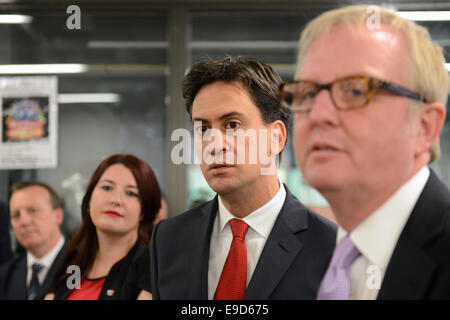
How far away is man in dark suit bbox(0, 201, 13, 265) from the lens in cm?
182

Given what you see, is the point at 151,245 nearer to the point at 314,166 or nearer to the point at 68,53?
the point at 314,166

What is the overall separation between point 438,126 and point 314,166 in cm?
32

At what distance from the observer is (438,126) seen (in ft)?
4.00

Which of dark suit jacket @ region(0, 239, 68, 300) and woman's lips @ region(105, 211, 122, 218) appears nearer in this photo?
woman's lips @ region(105, 211, 122, 218)

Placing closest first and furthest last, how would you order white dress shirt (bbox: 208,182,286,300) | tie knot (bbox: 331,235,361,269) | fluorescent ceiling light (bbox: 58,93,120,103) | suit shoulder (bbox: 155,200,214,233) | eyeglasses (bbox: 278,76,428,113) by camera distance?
eyeglasses (bbox: 278,76,428,113) → tie knot (bbox: 331,235,361,269) → white dress shirt (bbox: 208,182,286,300) → suit shoulder (bbox: 155,200,214,233) → fluorescent ceiling light (bbox: 58,93,120,103)

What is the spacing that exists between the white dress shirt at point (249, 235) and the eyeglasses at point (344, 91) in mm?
298

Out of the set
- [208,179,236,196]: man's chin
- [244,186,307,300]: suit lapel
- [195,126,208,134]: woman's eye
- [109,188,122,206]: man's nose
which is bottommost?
[244,186,307,300]: suit lapel

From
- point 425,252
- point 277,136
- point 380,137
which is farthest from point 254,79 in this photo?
point 425,252

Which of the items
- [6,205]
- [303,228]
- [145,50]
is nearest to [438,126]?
[303,228]

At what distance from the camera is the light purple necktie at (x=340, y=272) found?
4.31 feet

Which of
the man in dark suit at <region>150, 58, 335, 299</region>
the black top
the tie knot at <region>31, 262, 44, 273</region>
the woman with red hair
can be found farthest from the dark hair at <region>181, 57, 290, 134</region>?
the tie knot at <region>31, 262, 44, 273</region>

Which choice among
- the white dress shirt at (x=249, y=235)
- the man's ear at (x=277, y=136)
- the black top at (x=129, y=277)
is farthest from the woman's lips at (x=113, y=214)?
the man's ear at (x=277, y=136)

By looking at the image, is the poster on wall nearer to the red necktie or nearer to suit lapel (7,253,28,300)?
suit lapel (7,253,28,300)

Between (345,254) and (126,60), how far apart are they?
106cm
